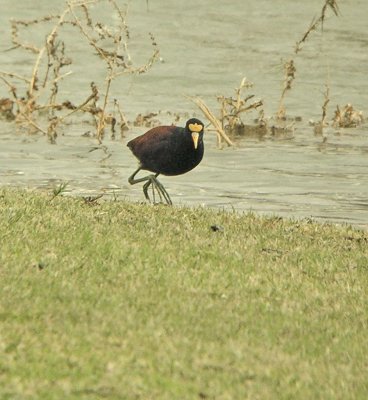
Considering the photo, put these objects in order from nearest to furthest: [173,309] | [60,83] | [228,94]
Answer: [173,309] → [228,94] → [60,83]

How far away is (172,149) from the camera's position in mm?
13688

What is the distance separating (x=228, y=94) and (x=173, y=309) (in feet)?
56.1

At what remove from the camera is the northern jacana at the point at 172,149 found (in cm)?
1355

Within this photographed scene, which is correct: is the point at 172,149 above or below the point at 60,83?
above

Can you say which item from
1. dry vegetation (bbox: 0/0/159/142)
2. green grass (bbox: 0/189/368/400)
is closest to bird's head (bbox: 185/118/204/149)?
green grass (bbox: 0/189/368/400)

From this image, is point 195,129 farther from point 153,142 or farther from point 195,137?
point 153,142

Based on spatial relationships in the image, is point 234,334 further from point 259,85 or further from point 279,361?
point 259,85

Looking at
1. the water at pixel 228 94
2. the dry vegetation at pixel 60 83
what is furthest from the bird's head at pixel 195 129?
the dry vegetation at pixel 60 83

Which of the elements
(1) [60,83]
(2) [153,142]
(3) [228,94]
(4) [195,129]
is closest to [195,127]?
(4) [195,129]

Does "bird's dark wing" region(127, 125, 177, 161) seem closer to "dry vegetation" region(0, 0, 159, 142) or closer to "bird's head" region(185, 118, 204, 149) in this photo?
"bird's head" region(185, 118, 204, 149)

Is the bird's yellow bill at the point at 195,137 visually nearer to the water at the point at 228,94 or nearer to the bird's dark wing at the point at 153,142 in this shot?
the bird's dark wing at the point at 153,142

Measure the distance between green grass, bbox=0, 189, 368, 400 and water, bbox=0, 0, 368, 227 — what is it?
343cm

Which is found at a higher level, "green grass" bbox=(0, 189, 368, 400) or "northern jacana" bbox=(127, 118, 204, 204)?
"green grass" bbox=(0, 189, 368, 400)

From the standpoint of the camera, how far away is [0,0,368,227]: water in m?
15.2
